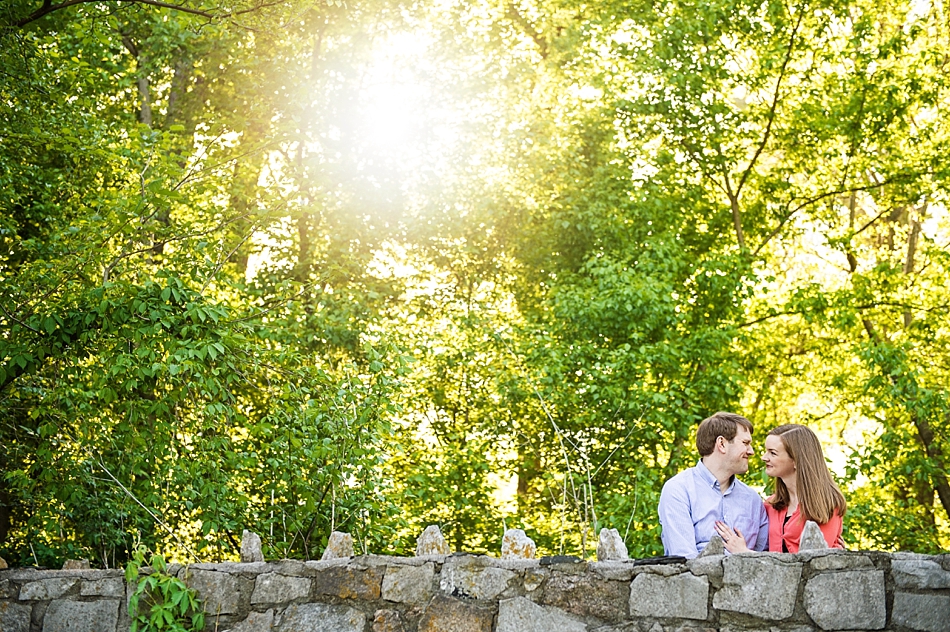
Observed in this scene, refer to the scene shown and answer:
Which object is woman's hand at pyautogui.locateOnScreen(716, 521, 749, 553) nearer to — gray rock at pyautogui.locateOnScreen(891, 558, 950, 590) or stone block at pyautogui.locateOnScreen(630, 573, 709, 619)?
stone block at pyautogui.locateOnScreen(630, 573, 709, 619)

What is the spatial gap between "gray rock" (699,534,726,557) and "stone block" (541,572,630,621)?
320mm

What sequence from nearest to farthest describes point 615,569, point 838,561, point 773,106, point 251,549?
1. point 838,561
2. point 615,569
3. point 251,549
4. point 773,106

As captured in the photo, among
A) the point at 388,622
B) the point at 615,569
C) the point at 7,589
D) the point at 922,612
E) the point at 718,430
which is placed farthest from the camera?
the point at 7,589

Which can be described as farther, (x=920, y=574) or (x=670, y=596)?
(x=670, y=596)

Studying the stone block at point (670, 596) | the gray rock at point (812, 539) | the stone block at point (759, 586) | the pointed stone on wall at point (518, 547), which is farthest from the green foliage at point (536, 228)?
the gray rock at point (812, 539)

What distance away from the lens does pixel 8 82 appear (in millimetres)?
7000

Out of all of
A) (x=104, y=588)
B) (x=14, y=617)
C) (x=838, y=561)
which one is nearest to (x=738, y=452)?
(x=838, y=561)

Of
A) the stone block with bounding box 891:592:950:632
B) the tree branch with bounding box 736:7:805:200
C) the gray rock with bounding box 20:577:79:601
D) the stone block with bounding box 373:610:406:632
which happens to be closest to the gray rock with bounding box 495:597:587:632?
the stone block with bounding box 373:610:406:632

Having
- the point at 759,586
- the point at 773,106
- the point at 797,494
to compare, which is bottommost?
the point at 759,586

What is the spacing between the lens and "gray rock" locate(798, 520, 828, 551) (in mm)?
3553

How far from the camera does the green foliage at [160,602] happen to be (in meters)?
4.21

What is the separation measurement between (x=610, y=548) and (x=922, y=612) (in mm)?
1143

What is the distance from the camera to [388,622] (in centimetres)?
402

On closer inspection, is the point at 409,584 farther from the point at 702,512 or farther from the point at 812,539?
the point at 812,539
